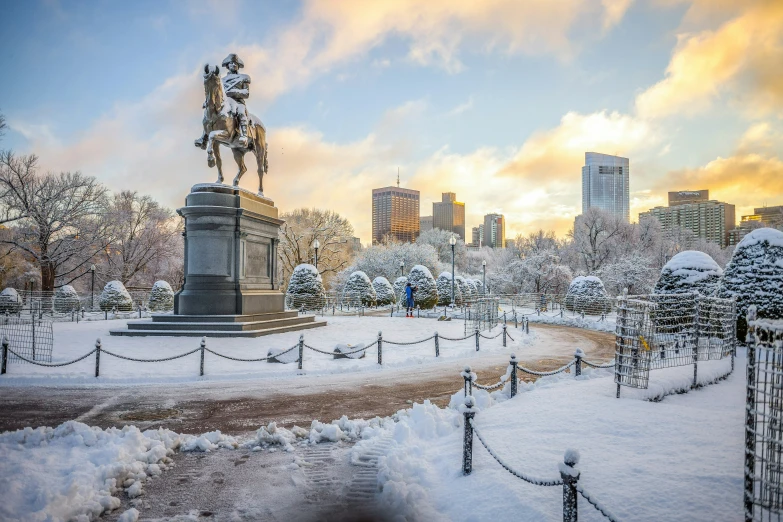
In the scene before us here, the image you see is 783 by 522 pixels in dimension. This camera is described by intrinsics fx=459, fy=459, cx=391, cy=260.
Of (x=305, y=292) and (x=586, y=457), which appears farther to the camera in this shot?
(x=305, y=292)

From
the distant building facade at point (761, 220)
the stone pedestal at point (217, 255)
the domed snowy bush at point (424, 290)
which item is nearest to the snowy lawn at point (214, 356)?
the stone pedestal at point (217, 255)

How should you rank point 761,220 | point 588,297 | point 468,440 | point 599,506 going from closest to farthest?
point 599,506, point 468,440, point 588,297, point 761,220

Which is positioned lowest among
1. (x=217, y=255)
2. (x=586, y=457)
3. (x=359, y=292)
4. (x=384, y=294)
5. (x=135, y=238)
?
(x=384, y=294)

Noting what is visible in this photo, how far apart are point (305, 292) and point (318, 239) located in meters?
28.5

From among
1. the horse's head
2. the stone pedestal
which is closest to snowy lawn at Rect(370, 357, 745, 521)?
the stone pedestal

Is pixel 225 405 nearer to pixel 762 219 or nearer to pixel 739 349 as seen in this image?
pixel 739 349

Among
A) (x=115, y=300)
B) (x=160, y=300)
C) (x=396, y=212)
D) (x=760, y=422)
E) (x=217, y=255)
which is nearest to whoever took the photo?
(x=760, y=422)

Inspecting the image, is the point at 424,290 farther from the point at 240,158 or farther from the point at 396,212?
the point at 396,212

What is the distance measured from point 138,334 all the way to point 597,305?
28395 millimetres

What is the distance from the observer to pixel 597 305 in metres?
32.3

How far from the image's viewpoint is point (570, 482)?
3.40 m

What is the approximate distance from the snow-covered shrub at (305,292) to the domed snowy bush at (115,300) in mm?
11517

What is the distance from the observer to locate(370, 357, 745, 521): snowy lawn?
163 inches

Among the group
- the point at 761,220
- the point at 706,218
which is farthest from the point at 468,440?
the point at 706,218
